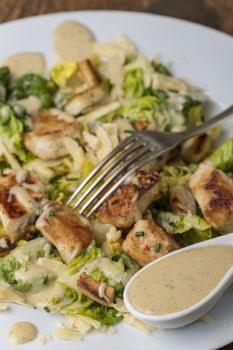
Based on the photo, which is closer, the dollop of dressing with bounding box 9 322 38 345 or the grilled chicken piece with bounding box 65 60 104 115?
the dollop of dressing with bounding box 9 322 38 345

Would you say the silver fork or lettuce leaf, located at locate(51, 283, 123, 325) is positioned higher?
the silver fork

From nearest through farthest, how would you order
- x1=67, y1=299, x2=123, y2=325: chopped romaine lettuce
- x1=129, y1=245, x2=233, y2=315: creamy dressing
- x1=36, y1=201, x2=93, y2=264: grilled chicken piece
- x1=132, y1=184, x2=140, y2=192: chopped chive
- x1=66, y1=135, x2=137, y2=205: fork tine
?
1. x1=129, y1=245, x2=233, y2=315: creamy dressing
2. x1=67, y1=299, x2=123, y2=325: chopped romaine lettuce
3. x1=36, y1=201, x2=93, y2=264: grilled chicken piece
4. x1=132, y1=184, x2=140, y2=192: chopped chive
5. x1=66, y1=135, x2=137, y2=205: fork tine

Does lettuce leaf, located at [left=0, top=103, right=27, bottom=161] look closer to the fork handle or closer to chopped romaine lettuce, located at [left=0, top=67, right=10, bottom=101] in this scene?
chopped romaine lettuce, located at [left=0, top=67, right=10, bottom=101]

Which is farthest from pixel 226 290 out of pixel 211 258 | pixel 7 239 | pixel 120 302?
pixel 7 239

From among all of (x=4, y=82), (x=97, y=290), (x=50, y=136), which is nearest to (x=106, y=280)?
(x=97, y=290)

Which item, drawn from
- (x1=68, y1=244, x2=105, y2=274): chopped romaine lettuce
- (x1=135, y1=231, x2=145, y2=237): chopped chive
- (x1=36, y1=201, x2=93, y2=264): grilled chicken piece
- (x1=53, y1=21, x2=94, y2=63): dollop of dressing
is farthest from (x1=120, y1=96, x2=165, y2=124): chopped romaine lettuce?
(x1=68, y1=244, x2=105, y2=274): chopped romaine lettuce

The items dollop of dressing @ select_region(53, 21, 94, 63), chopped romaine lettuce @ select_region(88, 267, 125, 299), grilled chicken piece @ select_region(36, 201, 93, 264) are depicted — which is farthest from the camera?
dollop of dressing @ select_region(53, 21, 94, 63)
